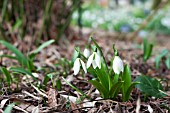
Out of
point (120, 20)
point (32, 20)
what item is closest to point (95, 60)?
point (32, 20)

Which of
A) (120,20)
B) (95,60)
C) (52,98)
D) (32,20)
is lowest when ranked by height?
(52,98)

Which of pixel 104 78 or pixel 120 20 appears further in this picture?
pixel 120 20

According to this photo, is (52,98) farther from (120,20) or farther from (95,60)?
(120,20)

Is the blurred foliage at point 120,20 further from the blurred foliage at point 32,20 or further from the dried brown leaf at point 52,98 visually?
the dried brown leaf at point 52,98

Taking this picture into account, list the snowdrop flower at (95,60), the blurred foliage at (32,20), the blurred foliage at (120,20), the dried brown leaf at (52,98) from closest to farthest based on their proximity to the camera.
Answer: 1. the snowdrop flower at (95,60)
2. the dried brown leaf at (52,98)
3. the blurred foliage at (32,20)
4. the blurred foliage at (120,20)

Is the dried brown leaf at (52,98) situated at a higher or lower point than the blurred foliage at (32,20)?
lower

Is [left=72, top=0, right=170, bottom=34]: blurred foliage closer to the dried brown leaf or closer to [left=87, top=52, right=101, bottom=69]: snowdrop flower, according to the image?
the dried brown leaf

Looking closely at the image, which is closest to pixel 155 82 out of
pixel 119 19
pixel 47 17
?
pixel 47 17

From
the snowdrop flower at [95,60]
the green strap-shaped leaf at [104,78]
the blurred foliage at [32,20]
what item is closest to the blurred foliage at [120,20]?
the blurred foliage at [32,20]

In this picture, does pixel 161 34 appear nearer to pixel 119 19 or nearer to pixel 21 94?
pixel 119 19
